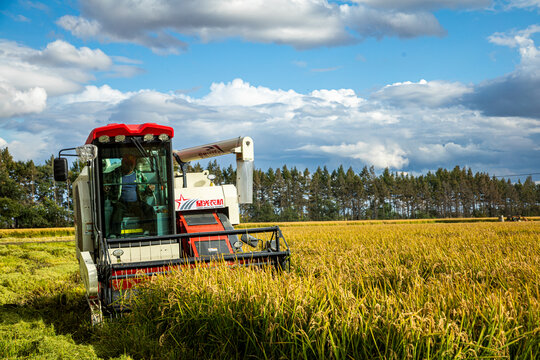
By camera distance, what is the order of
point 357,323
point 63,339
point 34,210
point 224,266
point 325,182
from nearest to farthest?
point 357,323 → point 63,339 → point 224,266 → point 34,210 → point 325,182

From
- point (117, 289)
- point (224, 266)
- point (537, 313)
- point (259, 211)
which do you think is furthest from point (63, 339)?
point (259, 211)

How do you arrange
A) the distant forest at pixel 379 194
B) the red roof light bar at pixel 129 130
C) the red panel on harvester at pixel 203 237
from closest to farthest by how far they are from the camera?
1. the red roof light bar at pixel 129 130
2. the red panel on harvester at pixel 203 237
3. the distant forest at pixel 379 194

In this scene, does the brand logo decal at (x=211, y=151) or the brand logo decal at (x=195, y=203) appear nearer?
the brand logo decal at (x=195, y=203)

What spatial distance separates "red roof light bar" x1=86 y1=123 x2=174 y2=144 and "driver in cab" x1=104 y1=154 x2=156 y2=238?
1.33ft

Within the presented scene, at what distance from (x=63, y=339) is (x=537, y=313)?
5.12 meters

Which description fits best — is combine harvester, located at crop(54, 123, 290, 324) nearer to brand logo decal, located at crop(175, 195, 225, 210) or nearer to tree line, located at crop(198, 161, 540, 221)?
brand logo decal, located at crop(175, 195, 225, 210)

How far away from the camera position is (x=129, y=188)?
810 cm

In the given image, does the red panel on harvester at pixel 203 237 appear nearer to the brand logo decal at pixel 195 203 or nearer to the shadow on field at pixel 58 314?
the brand logo decal at pixel 195 203

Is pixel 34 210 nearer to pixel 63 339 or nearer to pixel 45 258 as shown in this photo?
pixel 45 258

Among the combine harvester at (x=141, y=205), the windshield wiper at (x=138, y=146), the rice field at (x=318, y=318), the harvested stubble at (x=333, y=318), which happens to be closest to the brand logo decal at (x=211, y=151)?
the combine harvester at (x=141, y=205)

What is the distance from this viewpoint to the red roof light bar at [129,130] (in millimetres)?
7902

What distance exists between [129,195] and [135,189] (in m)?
0.14

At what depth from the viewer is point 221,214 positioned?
9406mm

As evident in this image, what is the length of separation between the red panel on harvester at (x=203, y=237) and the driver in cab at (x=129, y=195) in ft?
2.34
